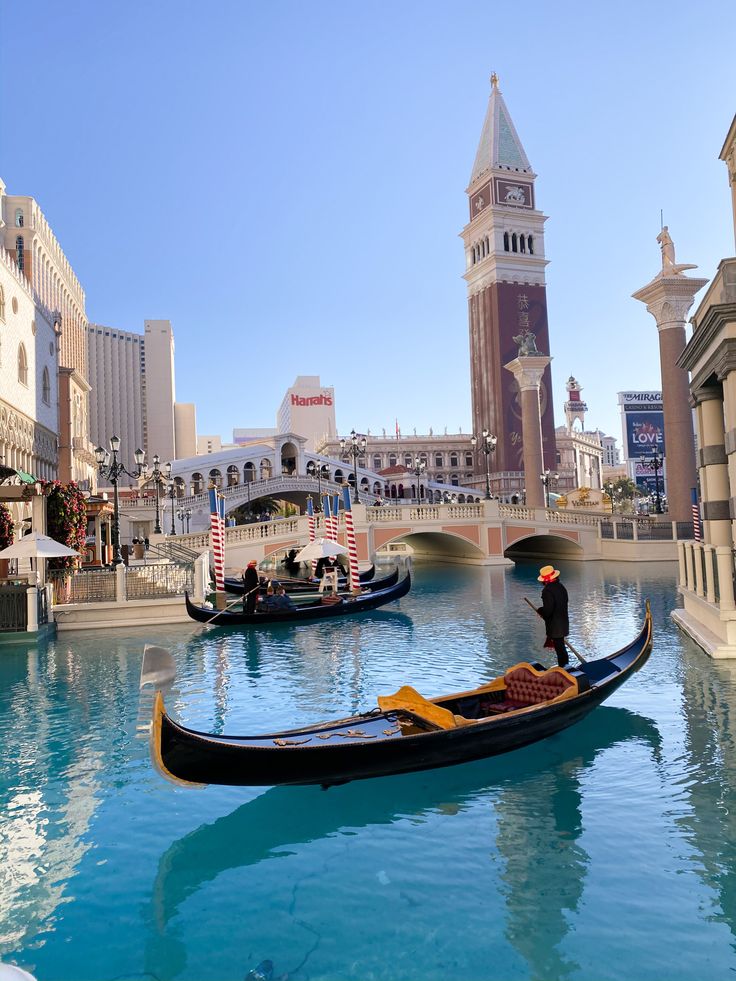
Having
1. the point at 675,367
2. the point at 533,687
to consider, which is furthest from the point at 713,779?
the point at 675,367

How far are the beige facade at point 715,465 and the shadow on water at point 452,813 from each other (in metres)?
4.32

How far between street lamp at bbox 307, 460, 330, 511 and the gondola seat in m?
49.2

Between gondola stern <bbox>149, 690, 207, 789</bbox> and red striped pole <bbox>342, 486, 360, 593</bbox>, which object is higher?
red striped pole <bbox>342, 486, 360, 593</bbox>

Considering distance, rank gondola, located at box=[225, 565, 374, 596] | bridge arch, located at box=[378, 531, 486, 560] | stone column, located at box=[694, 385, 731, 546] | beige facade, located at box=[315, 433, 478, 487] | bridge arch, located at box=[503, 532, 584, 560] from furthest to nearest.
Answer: beige facade, located at box=[315, 433, 478, 487]
bridge arch, located at box=[503, 532, 584, 560]
bridge arch, located at box=[378, 531, 486, 560]
gondola, located at box=[225, 565, 374, 596]
stone column, located at box=[694, 385, 731, 546]

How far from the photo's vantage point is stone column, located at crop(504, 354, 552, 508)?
42.9 meters

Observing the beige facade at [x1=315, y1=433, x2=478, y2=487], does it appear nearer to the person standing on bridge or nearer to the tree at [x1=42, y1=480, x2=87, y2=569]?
the tree at [x1=42, y1=480, x2=87, y2=569]

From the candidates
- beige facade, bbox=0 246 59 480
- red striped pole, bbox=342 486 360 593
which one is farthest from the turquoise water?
beige facade, bbox=0 246 59 480

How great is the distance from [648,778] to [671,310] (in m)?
30.0

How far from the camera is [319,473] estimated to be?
193 feet

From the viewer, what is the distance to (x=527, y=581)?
29.2 meters

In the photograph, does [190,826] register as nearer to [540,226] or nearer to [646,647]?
[646,647]

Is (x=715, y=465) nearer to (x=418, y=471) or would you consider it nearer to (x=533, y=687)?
(x=533, y=687)

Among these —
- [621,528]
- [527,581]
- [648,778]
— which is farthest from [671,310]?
[648,778]

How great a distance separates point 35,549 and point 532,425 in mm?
31544
